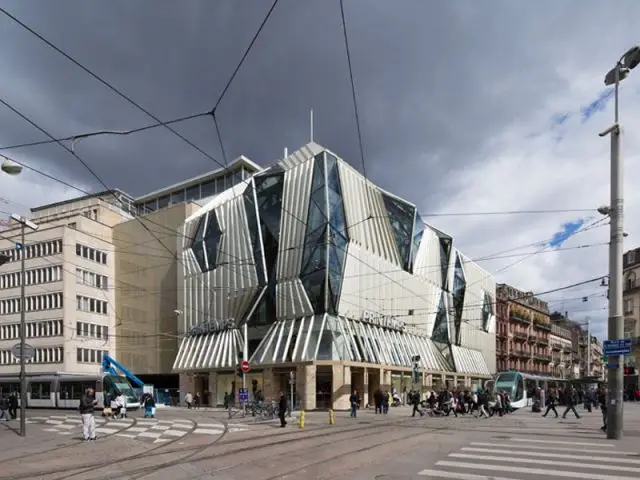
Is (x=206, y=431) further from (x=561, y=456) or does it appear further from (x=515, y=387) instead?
(x=515, y=387)

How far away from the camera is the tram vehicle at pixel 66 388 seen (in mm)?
37625

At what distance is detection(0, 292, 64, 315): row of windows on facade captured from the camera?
59750 mm

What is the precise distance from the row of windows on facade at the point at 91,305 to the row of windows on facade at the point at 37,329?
291cm

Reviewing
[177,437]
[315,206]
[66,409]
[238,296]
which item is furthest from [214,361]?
[177,437]

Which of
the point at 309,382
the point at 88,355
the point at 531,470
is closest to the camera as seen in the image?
the point at 531,470

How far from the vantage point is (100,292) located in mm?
64000

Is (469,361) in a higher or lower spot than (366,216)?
lower

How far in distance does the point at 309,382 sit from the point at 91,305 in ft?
115

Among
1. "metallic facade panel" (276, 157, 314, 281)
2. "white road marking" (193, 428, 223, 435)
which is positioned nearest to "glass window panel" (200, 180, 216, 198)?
"metallic facade panel" (276, 157, 314, 281)

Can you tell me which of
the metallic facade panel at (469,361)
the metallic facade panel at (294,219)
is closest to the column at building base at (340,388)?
the metallic facade panel at (294,219)

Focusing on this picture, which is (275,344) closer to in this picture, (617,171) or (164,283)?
(164,283)

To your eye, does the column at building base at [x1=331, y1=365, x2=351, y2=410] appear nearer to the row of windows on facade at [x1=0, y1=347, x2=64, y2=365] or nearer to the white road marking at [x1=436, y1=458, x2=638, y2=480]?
the white road marking at [x1=436, y1=458, x2=638, y2=480]

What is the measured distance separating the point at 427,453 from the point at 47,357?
5673cm

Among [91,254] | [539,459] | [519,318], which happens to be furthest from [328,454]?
[519,318]
